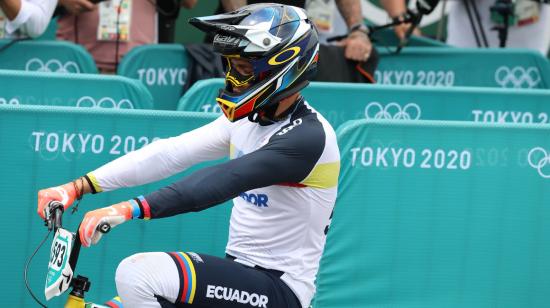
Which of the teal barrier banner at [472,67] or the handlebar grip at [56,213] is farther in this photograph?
the teal barrier banner at [472,67]

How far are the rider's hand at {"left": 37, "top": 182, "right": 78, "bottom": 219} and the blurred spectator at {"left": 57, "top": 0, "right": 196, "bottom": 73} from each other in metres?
4.25

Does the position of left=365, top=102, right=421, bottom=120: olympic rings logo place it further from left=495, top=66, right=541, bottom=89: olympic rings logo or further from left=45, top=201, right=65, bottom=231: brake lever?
left=45, top=201, right=65, bottom=231: brake lever

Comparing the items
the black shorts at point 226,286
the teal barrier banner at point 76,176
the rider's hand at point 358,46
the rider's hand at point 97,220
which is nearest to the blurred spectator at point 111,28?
the rider's hand at point 358,46

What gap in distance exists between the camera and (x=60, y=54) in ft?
24.7

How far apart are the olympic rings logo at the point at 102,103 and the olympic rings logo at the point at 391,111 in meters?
1.48

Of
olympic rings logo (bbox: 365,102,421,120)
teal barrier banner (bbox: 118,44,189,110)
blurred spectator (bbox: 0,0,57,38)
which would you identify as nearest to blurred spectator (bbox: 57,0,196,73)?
teal barrier banner (bbox: 118,44,189,110)

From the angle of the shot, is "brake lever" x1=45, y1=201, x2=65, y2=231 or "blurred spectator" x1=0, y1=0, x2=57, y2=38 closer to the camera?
"brake lever" x1=45, y1=201, x2=65, y2=231

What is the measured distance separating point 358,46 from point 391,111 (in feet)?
3.78

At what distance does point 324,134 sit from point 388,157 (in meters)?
1.62

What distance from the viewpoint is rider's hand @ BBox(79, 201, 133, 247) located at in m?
3.57

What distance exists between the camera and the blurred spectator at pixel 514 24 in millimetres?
9641

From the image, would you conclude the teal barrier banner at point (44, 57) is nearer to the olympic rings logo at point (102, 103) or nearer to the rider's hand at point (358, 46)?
the olympic rings logo at point (102, 103)

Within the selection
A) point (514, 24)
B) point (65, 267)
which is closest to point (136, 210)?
point (65, 267)

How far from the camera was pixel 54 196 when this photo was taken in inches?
156
